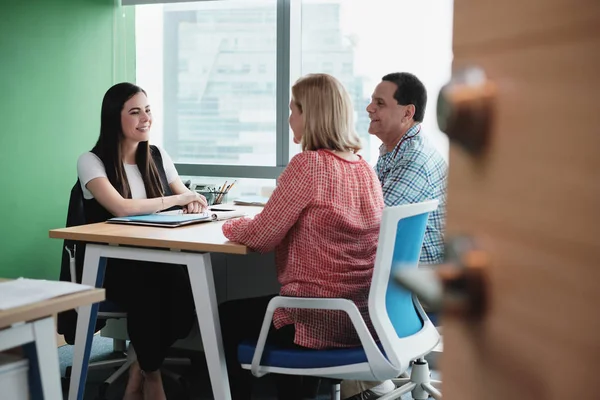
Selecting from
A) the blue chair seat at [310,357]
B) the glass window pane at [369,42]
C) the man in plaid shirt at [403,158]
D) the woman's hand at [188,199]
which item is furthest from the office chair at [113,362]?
the glass window pane at [369,42]

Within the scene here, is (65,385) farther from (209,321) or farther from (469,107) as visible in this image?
(469,107)

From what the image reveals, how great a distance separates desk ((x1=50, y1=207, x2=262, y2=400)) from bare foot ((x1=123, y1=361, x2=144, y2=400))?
0.77 feet

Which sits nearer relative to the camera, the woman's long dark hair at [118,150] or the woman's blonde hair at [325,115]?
the woman's blonde hair at [325,115]

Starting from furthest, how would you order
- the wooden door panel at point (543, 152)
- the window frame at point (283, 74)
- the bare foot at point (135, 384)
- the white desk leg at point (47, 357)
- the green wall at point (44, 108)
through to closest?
the window frame at point (283, 74) < the green wall at point (44, 108) < the bare foot at point (135, 384) < the white desk leg at point (47, 357) < the wooden door panel at point (543, 152)

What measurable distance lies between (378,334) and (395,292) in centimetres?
19

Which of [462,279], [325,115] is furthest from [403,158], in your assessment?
[462,279]

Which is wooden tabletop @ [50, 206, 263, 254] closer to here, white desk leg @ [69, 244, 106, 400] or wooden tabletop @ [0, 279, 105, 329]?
white desk leg @ [69, 244, 106, 400]

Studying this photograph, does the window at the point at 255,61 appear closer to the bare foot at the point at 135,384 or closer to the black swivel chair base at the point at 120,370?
the black swivel chair base at the point at 120,370

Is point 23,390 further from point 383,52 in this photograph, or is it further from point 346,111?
point 383,52

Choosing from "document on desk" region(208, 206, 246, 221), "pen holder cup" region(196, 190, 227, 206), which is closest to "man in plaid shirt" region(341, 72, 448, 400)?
"document on desk" region(208, 206, 246, 221)

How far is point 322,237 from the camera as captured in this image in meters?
2.11

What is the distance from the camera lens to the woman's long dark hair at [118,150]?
3.05m

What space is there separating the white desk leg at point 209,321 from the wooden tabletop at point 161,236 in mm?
67

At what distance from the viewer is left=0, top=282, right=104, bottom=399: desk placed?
1.44 m
